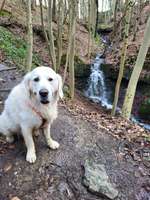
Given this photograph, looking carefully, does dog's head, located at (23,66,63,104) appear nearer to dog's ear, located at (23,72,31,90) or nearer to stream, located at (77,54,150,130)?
dog's ear, located at (23,72,31,90)

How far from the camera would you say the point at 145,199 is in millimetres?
4895

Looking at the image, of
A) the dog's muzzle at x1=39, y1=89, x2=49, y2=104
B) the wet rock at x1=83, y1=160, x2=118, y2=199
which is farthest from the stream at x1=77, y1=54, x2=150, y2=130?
the dog's muzzle at x1=39, y1=89, x2=49, y2=104

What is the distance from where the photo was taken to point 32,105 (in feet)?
15.2

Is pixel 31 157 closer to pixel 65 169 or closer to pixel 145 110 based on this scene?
pixel 65 169

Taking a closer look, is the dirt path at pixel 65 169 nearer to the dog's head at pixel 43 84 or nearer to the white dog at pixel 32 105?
the white dog at pixel 32 105

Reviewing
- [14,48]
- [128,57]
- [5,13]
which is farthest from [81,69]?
[5,13]

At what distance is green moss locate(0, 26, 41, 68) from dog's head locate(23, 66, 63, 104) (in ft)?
24.6

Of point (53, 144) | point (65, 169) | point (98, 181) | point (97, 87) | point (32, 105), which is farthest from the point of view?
point (97, 87)

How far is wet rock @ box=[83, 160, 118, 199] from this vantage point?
4754mm

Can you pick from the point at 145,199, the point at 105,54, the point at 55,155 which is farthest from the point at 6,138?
the point at 105,54

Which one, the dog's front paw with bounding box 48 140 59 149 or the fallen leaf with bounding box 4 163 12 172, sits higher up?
the dog's front paw with bounding box 48 140 59 149

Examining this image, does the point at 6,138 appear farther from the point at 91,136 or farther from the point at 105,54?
the point at 105,54

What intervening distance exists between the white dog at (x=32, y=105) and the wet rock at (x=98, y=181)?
0.81 m

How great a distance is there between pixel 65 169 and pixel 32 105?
118 cm
